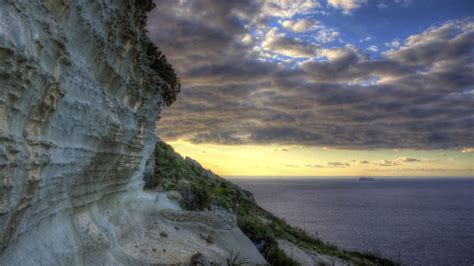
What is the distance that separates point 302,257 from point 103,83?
1989cm

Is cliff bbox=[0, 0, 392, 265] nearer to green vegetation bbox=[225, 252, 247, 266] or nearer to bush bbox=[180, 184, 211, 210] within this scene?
green vegetation bbox=[225, 252, 247, 266]

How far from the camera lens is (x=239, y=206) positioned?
38.8 metres

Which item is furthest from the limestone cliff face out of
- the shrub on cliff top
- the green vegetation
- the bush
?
the bush

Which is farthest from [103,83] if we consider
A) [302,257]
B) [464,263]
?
[464,263]

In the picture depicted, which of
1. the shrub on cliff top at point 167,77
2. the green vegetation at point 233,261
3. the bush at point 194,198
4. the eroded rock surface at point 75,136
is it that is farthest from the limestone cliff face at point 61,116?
the bush at point 194,198

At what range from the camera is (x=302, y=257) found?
87.7 feet

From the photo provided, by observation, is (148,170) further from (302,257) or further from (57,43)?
(57,43)

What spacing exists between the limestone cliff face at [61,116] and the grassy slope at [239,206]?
1209 cm

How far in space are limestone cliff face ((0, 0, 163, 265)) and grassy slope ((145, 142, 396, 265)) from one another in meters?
12.1

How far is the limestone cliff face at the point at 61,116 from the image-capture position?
21.8 ft

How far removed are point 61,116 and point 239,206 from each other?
3135cm

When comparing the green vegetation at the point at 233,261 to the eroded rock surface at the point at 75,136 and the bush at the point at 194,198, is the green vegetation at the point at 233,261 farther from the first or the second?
the bush at the point at 194,198

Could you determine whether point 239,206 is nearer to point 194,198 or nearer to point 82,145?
point 194,198

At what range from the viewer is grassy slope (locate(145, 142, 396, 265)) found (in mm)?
24448
